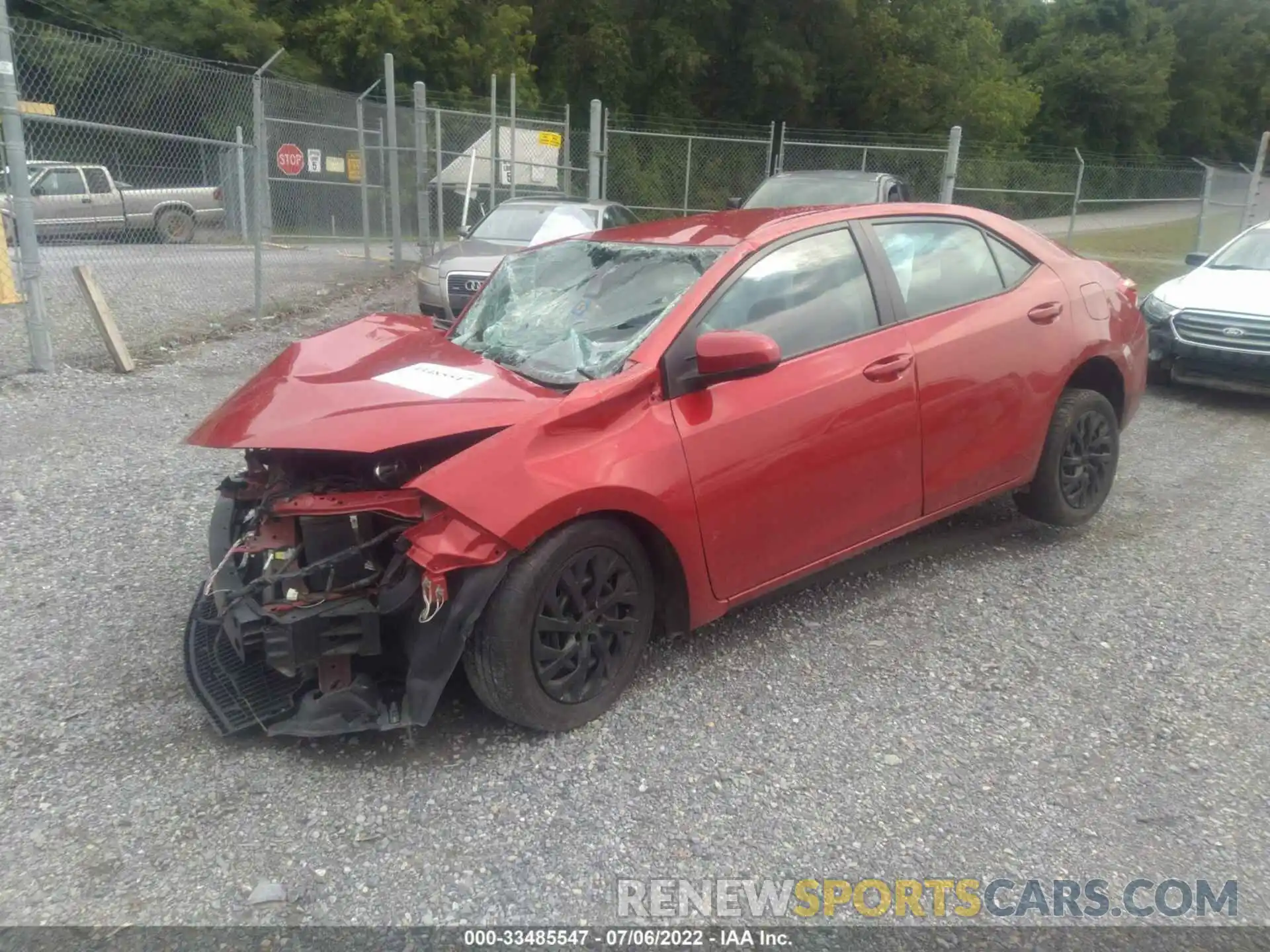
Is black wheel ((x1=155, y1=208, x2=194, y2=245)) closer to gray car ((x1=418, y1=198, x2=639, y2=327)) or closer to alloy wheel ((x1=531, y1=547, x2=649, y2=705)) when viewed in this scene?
gray car ((x1=418, y1=198, x2=639, y2=327))

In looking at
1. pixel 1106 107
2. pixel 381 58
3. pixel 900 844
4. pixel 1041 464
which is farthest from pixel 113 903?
pixel 1106 107

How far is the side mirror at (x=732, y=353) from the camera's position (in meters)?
3.31

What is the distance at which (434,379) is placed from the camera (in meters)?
3.41

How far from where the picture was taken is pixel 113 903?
249 centimetres

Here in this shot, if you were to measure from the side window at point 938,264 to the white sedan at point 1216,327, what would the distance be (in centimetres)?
441

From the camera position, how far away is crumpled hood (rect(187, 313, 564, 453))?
3023 millimetres

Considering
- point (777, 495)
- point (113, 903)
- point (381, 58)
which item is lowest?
point (113, 903)

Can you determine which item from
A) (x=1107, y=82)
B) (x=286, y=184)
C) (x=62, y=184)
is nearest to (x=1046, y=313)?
(x=62, y=184)

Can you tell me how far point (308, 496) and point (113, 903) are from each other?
1.19m

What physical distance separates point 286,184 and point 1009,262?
12062 mm

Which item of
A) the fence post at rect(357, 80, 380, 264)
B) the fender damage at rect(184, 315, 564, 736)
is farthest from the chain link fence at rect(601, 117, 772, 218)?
the fender damage at rect(184, 315, 564, 736)

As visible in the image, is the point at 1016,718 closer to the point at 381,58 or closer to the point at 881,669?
the point at 881,669

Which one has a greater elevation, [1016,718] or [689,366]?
[689,366]

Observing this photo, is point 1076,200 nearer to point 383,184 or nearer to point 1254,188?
point 1254,188
